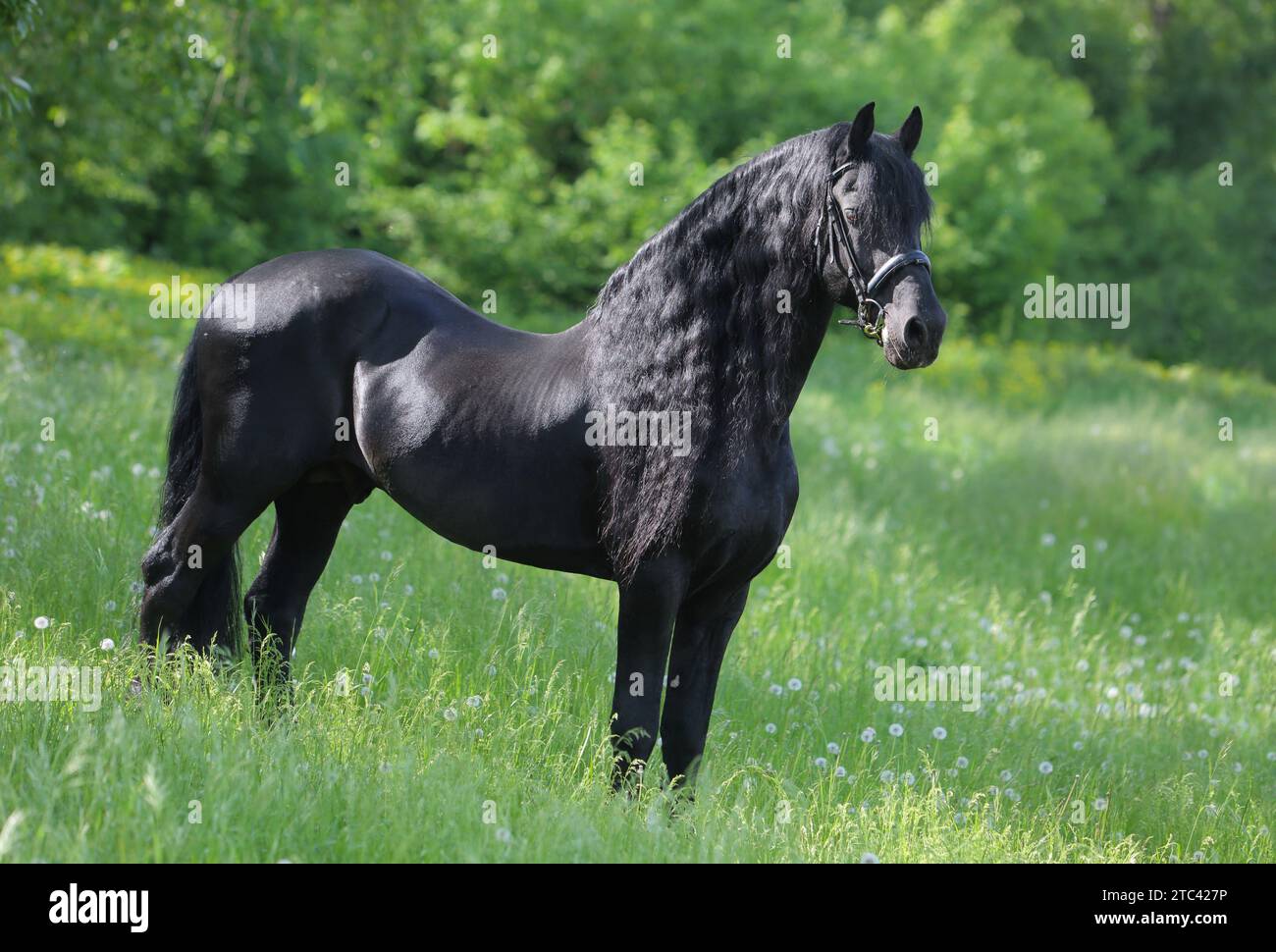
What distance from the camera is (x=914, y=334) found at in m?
3.81

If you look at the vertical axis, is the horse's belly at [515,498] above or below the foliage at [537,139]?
below

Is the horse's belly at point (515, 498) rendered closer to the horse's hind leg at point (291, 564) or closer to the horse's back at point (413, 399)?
the horse's back at point (413, 399)

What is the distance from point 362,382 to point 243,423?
45 centimetres

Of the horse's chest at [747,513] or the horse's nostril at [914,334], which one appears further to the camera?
the horse's chest at [747,513]

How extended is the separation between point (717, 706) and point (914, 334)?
265 cm

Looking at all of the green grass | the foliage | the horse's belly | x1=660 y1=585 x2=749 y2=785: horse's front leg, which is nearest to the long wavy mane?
the horse's belly

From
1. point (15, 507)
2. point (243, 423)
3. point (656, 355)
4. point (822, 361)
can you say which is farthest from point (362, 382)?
point (822, 361)

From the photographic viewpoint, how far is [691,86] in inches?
835

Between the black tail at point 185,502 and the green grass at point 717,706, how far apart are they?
0.64 feet

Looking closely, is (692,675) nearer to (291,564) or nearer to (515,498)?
(515,498)

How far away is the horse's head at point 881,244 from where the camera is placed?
382cm

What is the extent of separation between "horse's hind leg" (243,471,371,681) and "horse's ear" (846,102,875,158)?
234 cm

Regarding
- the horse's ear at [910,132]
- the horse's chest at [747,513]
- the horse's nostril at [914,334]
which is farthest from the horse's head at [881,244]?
the horse's chest at [747,513]
